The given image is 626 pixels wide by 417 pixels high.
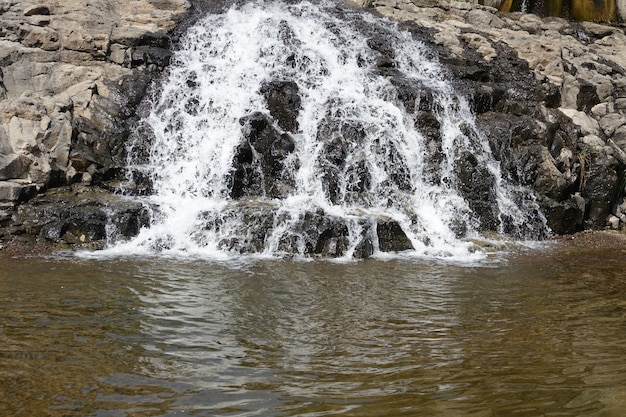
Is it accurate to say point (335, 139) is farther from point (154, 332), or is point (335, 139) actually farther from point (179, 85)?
point (154, 332)

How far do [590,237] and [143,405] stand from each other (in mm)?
11535

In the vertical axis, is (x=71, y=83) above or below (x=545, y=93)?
below

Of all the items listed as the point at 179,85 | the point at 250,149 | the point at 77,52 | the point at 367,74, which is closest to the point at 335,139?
the point at 250,149

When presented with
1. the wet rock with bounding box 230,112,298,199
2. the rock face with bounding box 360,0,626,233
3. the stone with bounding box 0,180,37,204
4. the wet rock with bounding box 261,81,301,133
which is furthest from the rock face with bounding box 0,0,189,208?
the rock face with bounding box 360,0,626,233

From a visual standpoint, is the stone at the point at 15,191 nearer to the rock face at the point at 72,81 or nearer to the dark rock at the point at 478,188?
the rock face at the point at 72,81

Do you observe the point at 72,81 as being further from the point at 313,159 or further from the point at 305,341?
the point at 305,341

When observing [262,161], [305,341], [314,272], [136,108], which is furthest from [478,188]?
[305,341]

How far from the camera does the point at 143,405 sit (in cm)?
412

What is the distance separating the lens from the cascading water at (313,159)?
10.9m

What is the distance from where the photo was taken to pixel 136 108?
13891 millimetres

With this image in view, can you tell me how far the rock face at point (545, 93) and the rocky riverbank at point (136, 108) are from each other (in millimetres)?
35

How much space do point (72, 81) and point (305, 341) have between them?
35.8 ft

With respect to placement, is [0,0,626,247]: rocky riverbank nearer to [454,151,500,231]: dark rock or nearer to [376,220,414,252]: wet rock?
[454,151,500,231]: dark rock

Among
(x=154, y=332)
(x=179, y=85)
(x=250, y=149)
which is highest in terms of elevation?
(x=179, y=85)
